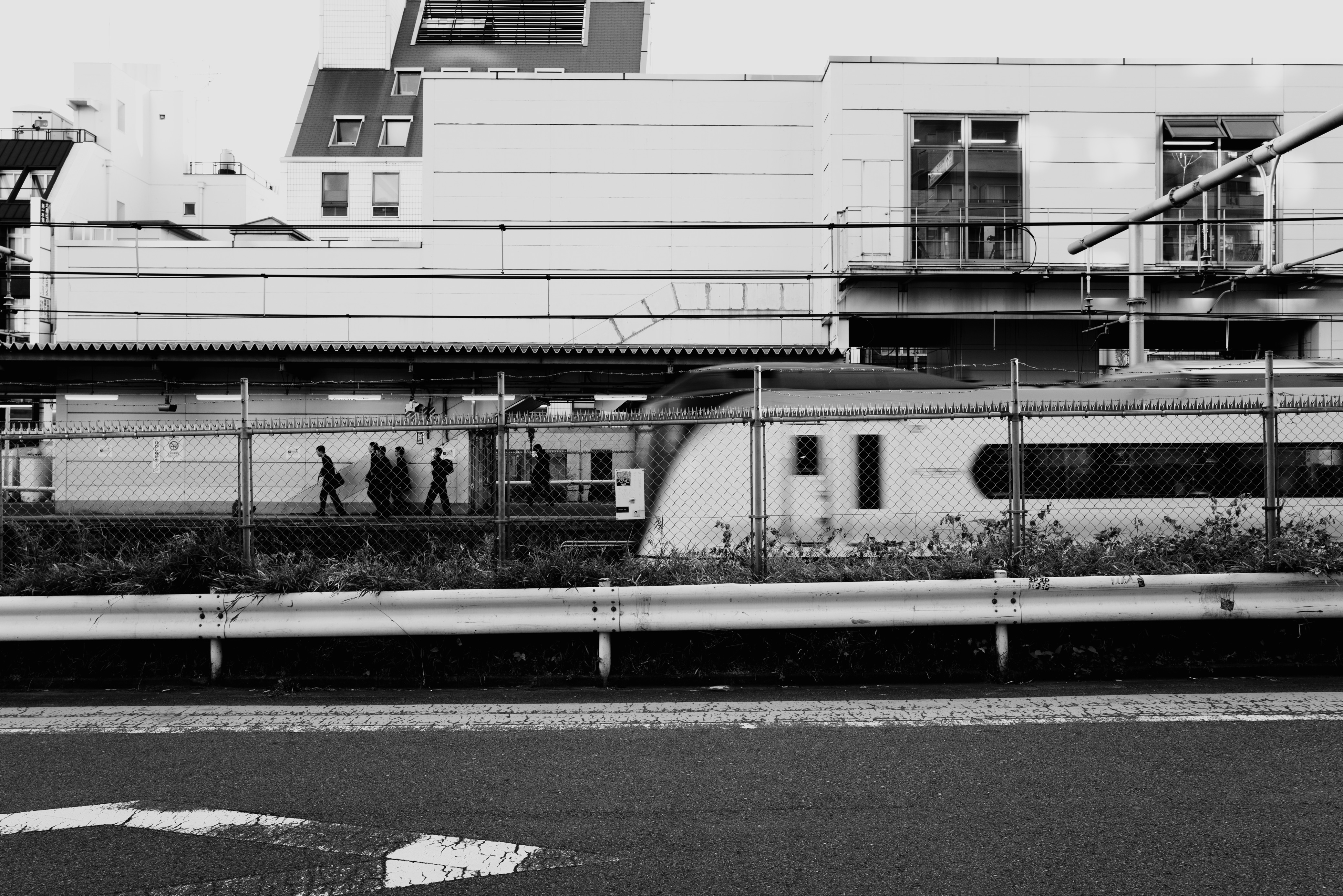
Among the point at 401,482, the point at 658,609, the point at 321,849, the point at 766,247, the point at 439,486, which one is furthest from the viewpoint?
the point at 766,247

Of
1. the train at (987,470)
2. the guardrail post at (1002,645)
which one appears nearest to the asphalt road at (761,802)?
the guardrail post at (1002,645)

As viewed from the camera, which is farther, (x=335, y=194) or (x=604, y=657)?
(x=335, y=194)

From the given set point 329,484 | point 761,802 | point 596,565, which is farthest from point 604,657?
point 329,484

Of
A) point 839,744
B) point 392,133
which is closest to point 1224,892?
point 839,744

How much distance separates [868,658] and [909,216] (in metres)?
16.4

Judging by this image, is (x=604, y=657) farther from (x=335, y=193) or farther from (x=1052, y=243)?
(x=335, y=193)

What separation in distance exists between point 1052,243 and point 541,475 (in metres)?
14.1

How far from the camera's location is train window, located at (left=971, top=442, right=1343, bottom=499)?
1129cm

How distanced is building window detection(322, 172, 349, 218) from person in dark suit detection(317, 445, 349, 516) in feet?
89.1

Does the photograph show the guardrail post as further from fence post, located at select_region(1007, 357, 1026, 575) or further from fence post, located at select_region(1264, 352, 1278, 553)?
fence post, located at select_region(1264, 352, 1278, 553)

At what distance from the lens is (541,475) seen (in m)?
12.6

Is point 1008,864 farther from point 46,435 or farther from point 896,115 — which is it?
point 896,115

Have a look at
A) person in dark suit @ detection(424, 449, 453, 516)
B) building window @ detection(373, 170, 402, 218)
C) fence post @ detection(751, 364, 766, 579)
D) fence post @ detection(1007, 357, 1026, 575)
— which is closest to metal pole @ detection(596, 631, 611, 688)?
fence post @ detection(751, 364, 766, 579)

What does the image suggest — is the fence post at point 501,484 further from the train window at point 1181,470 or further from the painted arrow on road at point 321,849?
the train window at point 1181,470
